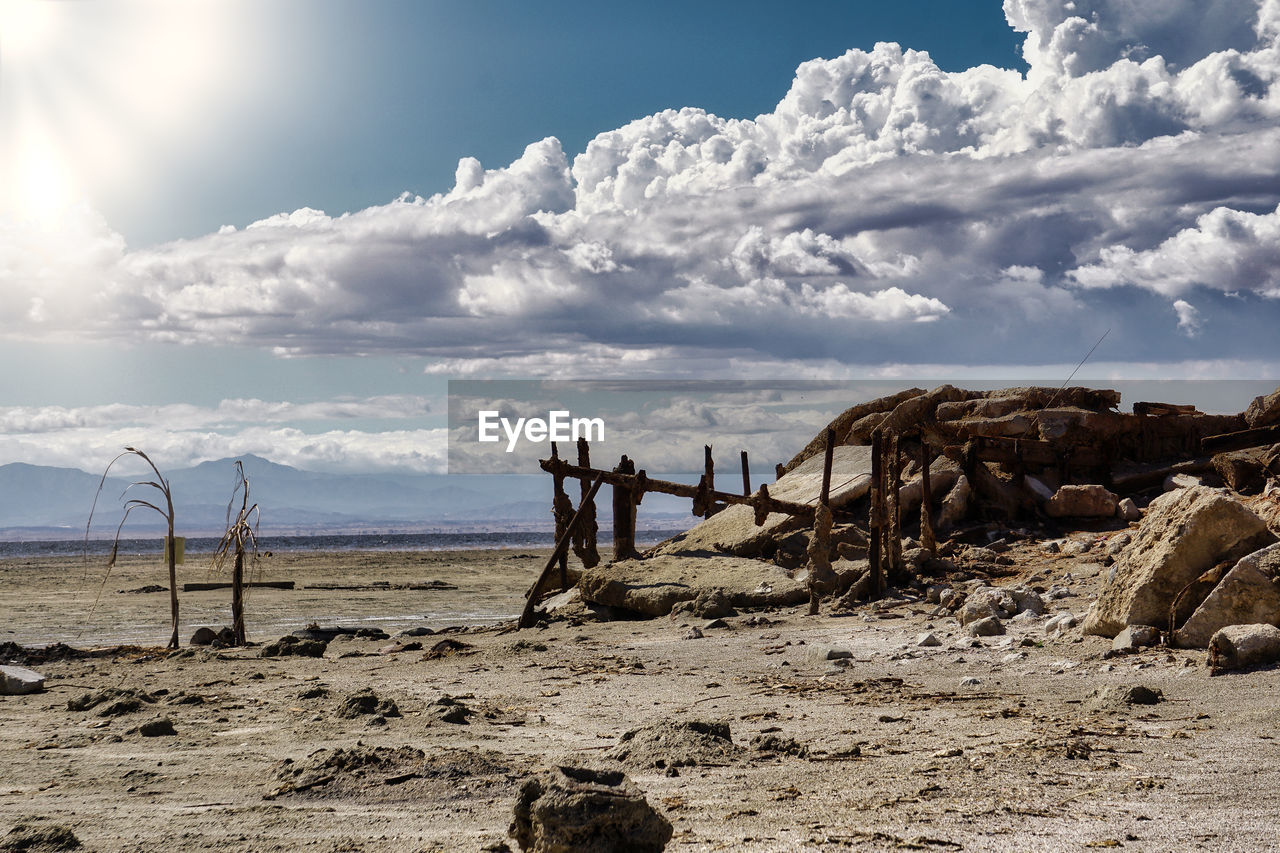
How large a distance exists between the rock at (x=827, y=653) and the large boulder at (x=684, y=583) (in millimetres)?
4625

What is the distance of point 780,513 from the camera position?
64.5ft

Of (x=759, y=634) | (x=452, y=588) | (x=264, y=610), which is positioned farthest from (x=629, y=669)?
(x=452, y=588)

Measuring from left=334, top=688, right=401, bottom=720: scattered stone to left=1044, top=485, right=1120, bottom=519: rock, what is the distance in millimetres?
12512

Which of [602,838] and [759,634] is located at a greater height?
[602,838]

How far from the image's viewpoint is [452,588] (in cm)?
3434

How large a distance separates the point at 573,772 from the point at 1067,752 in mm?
3158

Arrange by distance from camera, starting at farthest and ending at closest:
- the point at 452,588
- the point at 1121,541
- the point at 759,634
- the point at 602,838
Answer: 1. the point at 452,588
2. the point at 1121,541
3. the point at 759,634
4. the point at 602,838

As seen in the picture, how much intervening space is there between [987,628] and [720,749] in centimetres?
543

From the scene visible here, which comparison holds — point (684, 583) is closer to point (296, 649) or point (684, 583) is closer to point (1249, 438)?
point (296, 649)

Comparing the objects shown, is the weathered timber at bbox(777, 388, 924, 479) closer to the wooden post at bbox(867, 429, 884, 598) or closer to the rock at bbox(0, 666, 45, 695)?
the wooden post at bbox(867, 429, 884, 598)

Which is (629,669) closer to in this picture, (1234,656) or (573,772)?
(1234,656)

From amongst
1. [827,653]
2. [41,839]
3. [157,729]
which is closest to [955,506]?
[827,653]

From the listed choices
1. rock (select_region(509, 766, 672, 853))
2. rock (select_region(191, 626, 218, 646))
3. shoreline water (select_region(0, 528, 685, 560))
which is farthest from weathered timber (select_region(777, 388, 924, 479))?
shoreline water (select_region(0, 528, 685, 560))

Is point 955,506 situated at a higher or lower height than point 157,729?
higher
